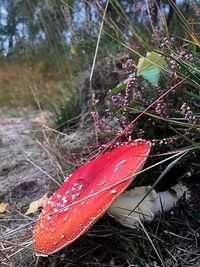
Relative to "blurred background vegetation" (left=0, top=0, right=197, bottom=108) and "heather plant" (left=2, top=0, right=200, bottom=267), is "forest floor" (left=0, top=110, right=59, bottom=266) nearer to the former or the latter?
"heather plant" (left=2, top=0, right=200, bottom=267)

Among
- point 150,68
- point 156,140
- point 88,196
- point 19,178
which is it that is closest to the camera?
point 88,196

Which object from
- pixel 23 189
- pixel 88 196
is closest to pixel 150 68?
pixel 88 196

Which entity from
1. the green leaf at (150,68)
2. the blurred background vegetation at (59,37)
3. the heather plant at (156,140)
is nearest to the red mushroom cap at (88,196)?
the heather plant at (156,140)

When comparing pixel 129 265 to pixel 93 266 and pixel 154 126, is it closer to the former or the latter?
pixel 93 266

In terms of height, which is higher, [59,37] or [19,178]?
[59,37]

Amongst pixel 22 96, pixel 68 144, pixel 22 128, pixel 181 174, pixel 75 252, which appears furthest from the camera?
pixel 22 96

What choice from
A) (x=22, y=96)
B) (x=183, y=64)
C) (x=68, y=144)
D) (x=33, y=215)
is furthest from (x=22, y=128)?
(x=183, y=64)

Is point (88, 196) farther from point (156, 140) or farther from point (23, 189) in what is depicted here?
point (23, 189)
